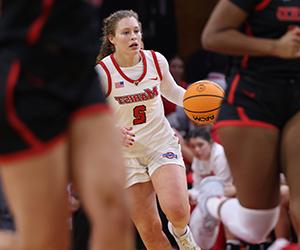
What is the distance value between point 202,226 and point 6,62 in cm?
491

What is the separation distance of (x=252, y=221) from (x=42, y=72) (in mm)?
1502

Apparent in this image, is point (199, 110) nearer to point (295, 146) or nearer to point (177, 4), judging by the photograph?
point (295, 146)

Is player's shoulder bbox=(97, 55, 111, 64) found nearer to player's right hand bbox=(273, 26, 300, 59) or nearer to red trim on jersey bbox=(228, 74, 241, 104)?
red trim on jersey bbox=(228, 74, 241, 104)

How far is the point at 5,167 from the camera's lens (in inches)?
154

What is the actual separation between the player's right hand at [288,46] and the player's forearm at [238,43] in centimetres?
2

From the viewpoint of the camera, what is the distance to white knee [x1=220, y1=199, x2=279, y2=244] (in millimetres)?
4742

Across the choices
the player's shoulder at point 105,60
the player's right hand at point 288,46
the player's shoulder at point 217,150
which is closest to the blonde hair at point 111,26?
the player's shoulder at point 105,60

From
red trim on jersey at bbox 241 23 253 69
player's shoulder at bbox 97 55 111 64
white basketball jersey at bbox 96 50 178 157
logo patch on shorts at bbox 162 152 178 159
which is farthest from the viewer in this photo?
player's shoulder at bbox 97 55 111 64

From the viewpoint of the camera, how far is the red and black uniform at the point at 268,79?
180 inches

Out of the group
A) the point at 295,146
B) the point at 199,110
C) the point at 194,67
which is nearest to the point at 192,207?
the point at 199,110

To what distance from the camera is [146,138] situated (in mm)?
6926

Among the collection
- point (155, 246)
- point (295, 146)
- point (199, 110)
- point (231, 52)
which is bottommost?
point (155, 246)

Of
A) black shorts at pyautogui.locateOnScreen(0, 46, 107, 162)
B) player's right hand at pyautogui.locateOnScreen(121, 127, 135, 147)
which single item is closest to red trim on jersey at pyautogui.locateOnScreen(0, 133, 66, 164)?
black shorts at pyautogui.locateOnScreen(0, 46, 107, 162)

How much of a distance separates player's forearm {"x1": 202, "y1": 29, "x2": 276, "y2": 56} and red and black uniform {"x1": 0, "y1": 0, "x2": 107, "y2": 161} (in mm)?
→ 786
